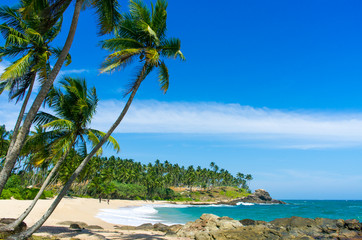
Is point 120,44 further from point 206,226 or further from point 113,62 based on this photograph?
point 206,226

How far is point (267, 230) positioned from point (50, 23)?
18921mm

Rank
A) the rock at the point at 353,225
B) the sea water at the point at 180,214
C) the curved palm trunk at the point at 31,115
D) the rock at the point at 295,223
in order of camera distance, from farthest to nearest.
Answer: the sea water at the point at 180,214
the rock at the point at 295,223
the rock at the point at 353,225
the curved palm trunk at the point at 31,115

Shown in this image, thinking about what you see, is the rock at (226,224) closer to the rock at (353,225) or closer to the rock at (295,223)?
the rock at (295,223)

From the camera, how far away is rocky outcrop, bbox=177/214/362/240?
57.4ft

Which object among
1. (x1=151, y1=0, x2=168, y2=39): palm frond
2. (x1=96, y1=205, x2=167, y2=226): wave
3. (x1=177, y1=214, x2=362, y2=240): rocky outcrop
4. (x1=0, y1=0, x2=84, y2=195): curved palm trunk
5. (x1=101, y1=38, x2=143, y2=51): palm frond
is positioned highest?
(x1=151, y1=0, x2=168, y2=39): palm frond

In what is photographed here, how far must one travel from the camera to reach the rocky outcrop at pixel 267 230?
17.5 meters

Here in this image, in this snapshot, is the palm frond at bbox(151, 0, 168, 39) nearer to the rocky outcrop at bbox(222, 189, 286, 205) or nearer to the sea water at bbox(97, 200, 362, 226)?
the sea water at bbox(97, 200, 362, 226)

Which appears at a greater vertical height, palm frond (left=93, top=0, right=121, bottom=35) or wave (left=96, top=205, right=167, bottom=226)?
palm frond (left=93, top=0, right=121, bottom=35)

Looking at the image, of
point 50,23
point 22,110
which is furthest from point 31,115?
point 50,23

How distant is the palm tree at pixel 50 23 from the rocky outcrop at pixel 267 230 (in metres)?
12.9

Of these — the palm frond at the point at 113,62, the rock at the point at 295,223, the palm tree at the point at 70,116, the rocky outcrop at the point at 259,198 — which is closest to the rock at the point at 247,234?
the rock at the point at 295,223

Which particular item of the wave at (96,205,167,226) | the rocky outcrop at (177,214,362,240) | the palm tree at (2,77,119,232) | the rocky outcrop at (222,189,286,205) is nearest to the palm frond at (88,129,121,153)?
the palm tree at (2,77,119,232)

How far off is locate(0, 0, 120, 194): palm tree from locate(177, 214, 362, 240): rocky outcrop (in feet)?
42.3

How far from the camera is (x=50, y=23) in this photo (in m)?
9.52
